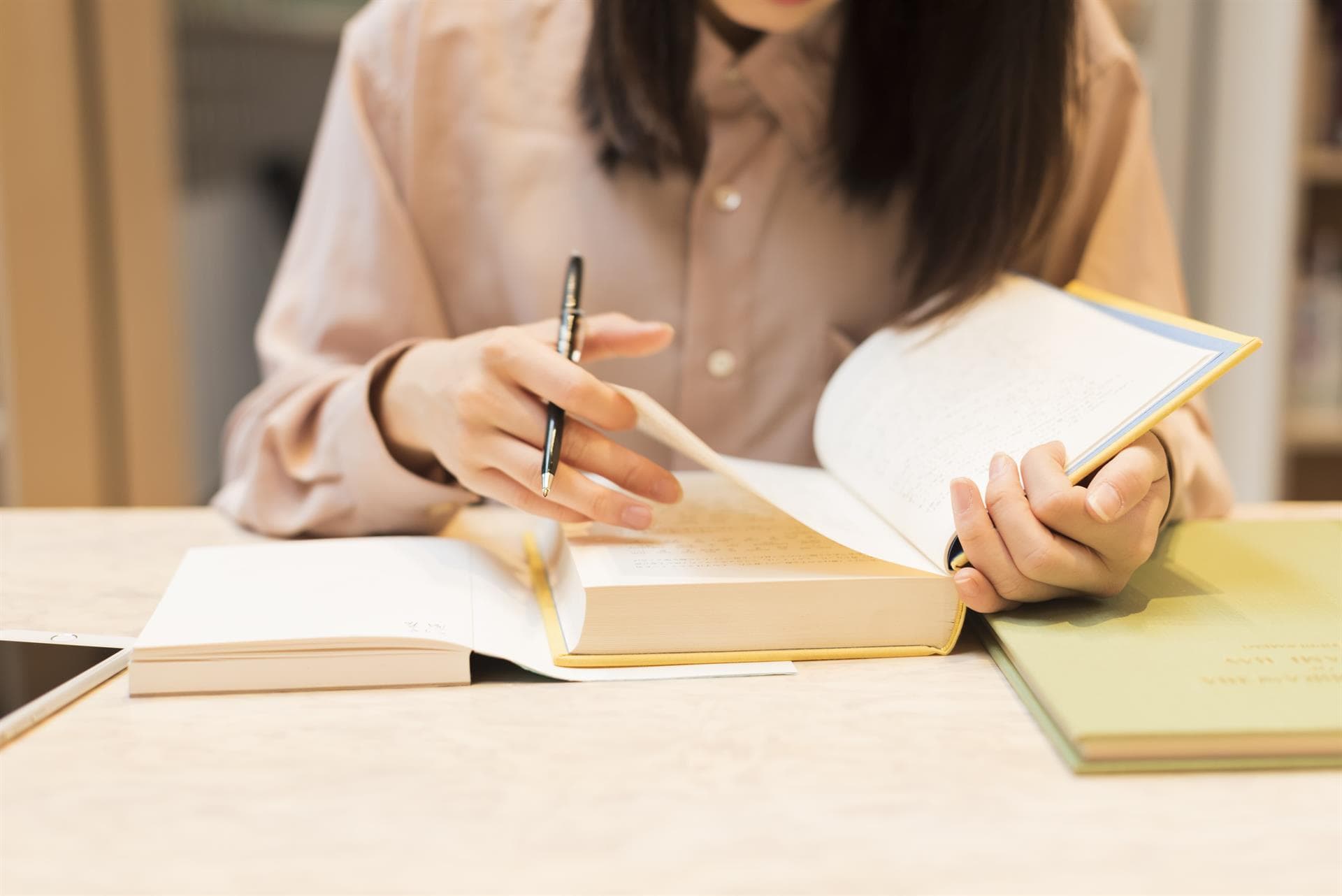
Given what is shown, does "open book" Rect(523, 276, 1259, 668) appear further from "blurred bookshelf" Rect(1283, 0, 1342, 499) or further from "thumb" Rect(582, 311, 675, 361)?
"blurred bookshelf" Rect(1283, 0, 1342, 499)

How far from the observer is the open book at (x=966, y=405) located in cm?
57

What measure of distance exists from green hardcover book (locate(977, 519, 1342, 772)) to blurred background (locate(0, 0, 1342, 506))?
3.96 feet

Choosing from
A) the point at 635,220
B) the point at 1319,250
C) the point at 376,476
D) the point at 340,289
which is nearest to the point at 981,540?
the point at 376,476

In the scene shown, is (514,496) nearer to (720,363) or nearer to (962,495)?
(962,495)

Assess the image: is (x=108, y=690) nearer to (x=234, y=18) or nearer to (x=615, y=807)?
(x=615, y=807)

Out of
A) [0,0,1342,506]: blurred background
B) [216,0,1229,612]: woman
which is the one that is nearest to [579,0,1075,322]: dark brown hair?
[216,0,1229,612]: woman

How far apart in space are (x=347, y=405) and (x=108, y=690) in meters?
0.30

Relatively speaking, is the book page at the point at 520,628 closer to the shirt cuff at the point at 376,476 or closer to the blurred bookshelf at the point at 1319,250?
the shirt cuff at the point at 376,476

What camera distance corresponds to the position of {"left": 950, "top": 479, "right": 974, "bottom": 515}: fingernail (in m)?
0.55

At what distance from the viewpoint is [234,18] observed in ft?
6.39

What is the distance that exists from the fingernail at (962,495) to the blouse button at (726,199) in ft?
1.57

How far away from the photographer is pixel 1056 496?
535 millimetres

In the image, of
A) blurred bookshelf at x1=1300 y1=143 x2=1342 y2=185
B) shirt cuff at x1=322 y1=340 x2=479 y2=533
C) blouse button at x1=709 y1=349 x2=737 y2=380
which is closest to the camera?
shirt cuff at x1=322 y1=340 x2=479 y2=533

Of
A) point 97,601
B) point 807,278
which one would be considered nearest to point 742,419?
point 807,278
